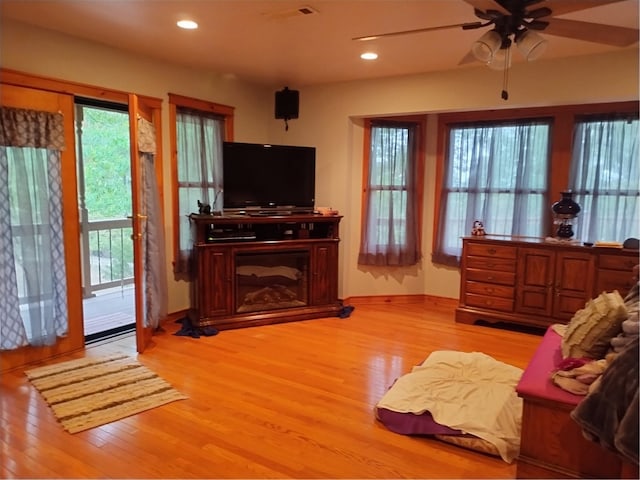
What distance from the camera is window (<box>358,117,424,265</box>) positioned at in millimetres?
5043

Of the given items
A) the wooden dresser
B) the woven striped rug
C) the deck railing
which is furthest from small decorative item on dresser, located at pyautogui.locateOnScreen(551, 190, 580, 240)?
the deck railing

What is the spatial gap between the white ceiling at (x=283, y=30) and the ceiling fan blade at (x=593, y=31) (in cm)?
56

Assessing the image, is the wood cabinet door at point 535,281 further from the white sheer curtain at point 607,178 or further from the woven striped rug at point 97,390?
the woven striped rug at point 97,390

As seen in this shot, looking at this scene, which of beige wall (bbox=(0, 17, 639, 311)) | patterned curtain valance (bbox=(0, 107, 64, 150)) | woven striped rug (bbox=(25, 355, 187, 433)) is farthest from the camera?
beige wall (bbox=(0, 17, 639, 311))

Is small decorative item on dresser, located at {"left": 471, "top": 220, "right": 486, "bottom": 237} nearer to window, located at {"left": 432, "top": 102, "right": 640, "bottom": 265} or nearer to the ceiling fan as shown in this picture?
window, located at {"left": 432, "top": 102, "right": 640, "bottom": 265}

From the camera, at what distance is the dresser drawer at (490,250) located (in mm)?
4270

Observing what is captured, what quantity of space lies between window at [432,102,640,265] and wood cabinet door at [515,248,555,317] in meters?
0.54

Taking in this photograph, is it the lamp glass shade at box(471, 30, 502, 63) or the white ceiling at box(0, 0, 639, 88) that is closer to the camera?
the lamp glass shade at box(471, 30, 502, 63)

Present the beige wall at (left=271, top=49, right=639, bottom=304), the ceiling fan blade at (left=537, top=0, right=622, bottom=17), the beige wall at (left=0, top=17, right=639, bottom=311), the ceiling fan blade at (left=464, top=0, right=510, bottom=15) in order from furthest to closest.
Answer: the beige wall at (left=271, top=49, right=639, bottom=304) < the beige wall at (left=0, top=17, right=639, bottom=311) < the ceiling fan blade at (left=464, top=0, right=510, bottom=15) < the ceiling fan blade at (left=537, top=0, right=622, bottom=17)

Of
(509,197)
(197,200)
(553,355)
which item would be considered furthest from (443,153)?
(553,355)

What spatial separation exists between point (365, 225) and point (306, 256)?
2.90 ft

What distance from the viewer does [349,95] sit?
4.85 metres

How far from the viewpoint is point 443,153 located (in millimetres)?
5059

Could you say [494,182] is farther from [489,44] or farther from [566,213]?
[489,44]
